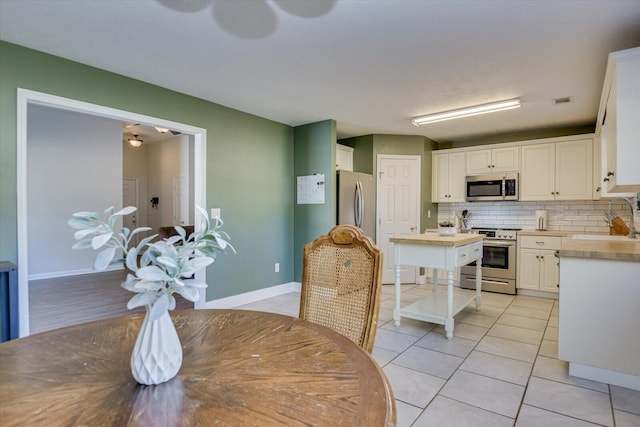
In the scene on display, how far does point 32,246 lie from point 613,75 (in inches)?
301

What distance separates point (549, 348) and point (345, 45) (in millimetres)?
2916

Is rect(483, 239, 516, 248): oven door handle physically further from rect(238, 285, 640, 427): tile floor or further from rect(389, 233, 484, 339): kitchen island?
rect(389, 233, 484, 339): kitchen island

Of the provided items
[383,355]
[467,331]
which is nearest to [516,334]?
[467,331]

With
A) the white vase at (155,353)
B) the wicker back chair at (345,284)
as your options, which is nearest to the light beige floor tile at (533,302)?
the wicker back chair at (345,284)

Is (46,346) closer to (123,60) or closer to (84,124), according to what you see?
(123,60)

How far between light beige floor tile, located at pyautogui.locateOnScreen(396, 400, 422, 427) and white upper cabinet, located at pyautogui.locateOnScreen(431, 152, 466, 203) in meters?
4.06

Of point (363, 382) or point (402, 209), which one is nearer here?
point (363, 382)

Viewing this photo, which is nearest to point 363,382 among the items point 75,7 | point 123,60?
point 75,7

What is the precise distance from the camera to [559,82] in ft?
10.1

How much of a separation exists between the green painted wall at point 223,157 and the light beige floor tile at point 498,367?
2.64m

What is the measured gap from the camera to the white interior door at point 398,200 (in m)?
5.21

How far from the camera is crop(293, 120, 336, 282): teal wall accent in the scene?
436cm

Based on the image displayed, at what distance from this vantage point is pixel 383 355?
8.55ft

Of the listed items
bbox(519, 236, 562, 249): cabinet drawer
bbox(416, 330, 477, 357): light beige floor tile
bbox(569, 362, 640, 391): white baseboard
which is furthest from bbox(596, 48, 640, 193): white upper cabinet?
bbox(519, 236, 562, 249): cabinet drawer
